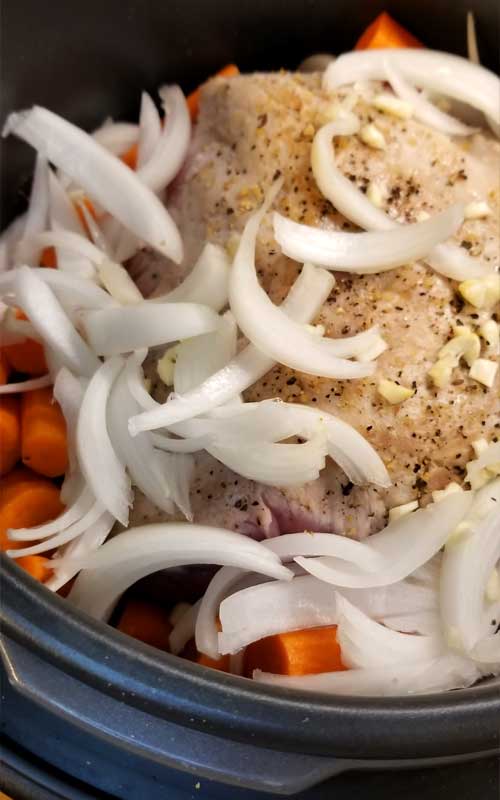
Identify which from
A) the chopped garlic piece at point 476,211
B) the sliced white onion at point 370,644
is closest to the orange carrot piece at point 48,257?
the chopped garlic piece at point 476,211

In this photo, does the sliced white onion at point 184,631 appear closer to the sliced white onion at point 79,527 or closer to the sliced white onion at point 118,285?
the sliced white onion at point 79,527

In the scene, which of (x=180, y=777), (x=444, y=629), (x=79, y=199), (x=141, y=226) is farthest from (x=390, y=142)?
(x=180, y=777)

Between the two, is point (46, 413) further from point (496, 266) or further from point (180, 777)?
point (496, 266)

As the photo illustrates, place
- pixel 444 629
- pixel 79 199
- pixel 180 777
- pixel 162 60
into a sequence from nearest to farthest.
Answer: pixel 180 777 → pixel 444 629 → pixel 79 199 → pixel 162 60

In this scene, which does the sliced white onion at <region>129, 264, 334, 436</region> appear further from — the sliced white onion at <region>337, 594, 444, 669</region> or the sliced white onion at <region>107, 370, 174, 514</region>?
the sliced white onion at <region>337, 594, 444, 669</region>

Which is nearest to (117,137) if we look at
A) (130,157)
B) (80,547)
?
(130,157)

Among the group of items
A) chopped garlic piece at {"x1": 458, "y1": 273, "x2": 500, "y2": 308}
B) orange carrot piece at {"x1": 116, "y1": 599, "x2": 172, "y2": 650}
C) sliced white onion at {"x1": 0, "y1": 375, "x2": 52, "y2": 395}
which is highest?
chopped garlic piece at {"x1": 458, "y1": 273, "x2": 500, "y2": 308}

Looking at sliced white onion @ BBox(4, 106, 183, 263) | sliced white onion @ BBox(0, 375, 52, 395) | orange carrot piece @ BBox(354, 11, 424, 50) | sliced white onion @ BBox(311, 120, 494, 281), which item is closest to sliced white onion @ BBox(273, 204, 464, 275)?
sliced white onion @ BBox(311, 120, 494, 281)
